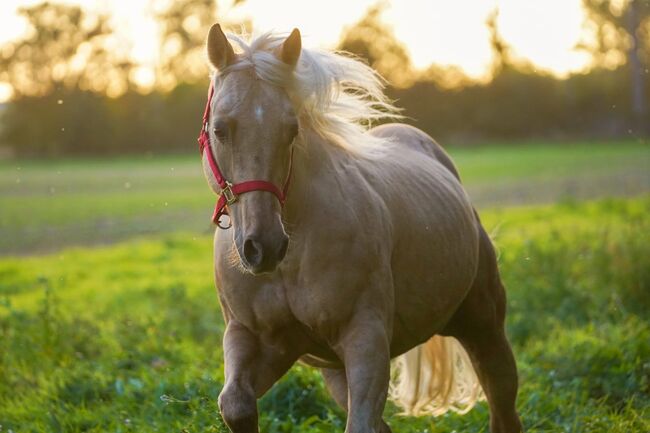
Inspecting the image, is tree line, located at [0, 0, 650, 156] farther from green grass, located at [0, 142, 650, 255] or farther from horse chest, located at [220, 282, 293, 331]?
horse chest, located at [220, 282, 293, 331]

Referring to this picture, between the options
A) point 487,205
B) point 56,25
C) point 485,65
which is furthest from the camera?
point 485,65

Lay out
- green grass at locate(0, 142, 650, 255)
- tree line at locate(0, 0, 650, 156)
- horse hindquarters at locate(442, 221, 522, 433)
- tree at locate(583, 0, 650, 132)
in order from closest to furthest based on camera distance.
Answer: horse hindquarters at locate(442, 221, 522, 433) < green grass at locate(0, 142, 650, 255) < tree at locate(583, 0, 650, 132) < tree line at locate(0, 0, 650, 156)

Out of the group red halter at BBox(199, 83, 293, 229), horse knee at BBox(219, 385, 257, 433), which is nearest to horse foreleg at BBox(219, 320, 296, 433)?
horse knee at BBox(219, 385, 257, 433)

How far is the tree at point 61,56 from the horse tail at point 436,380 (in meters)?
35.0

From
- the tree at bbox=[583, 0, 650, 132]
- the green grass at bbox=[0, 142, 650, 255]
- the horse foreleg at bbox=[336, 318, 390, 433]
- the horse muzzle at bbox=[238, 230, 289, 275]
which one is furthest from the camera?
the tree at bbox=[583, 0, 650, 132]

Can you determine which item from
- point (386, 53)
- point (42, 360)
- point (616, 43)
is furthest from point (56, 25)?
→ point (42, 360)

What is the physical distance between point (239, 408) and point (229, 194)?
89 centimetres

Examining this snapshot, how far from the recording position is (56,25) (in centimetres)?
3925

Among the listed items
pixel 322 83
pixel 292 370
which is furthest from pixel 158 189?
pixel 322 83

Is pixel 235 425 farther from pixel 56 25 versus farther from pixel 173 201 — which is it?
pixel 56 25

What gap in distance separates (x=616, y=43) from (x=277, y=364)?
112 ft

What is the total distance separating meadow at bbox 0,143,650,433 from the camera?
5.59 metres

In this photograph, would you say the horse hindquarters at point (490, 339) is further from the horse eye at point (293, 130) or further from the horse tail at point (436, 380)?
the horse eye at point (293, 130)

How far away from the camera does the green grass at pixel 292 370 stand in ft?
18.1
